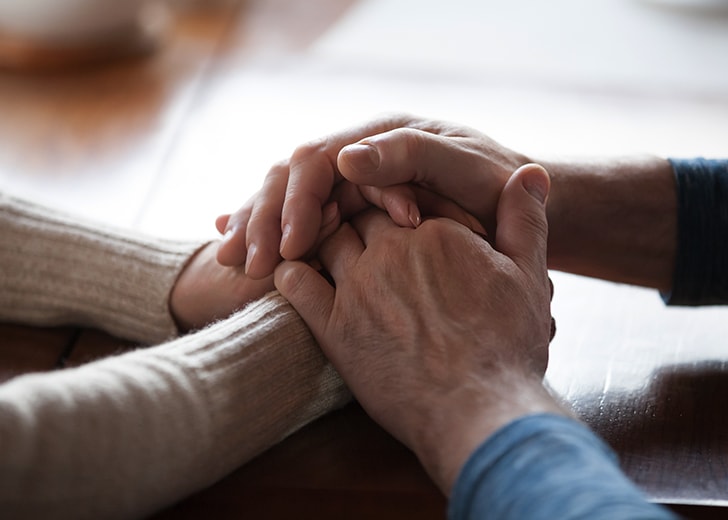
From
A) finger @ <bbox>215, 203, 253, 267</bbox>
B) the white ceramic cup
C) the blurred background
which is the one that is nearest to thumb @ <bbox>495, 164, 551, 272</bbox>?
finger @ <bbox>215, 203, 253, 267</bbox>

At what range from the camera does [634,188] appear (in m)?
0.92

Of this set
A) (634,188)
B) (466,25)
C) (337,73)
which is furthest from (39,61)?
(634,188)

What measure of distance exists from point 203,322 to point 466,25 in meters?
1.01

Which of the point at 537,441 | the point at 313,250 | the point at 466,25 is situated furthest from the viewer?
the point at 466,25

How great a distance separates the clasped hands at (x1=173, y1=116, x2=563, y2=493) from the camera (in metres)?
0.67

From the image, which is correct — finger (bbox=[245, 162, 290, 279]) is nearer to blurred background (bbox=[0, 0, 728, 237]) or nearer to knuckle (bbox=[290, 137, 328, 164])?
knuckle (bbox=[290, 137, 328, 164])

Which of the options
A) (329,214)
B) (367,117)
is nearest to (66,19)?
(367,117)

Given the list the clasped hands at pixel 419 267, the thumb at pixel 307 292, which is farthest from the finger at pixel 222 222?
the thumb at pixel 307 292

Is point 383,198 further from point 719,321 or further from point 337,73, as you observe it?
point 337,73

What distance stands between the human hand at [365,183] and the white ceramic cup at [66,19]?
2.43 ft

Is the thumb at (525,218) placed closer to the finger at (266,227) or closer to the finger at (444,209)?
the finger at (444,209)

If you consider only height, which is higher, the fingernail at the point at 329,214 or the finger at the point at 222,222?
the fingernail at the point at 329,214

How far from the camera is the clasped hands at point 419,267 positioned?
67 cm

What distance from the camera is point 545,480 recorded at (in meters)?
0.56
